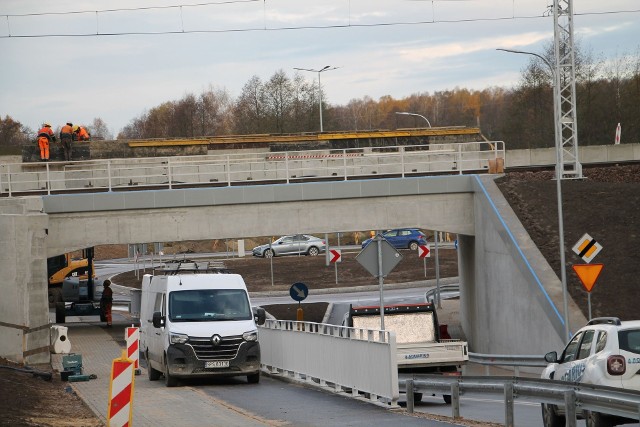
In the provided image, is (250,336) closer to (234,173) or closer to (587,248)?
(587,248)

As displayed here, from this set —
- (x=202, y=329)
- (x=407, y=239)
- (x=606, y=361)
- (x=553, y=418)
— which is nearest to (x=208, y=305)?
(x=202, y=329)

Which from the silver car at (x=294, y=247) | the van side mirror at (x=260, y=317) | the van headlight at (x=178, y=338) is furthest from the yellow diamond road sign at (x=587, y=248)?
the silver car at (x=294, y=247)

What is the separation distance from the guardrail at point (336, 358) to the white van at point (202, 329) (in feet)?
3.63

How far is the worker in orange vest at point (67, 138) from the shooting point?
48.5 m

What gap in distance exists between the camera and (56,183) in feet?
141

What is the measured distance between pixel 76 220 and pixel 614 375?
83.3 feet

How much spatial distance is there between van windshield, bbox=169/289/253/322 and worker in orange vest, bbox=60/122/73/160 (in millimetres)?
25941

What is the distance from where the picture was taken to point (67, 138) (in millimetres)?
48531

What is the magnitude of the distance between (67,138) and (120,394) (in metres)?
36.4

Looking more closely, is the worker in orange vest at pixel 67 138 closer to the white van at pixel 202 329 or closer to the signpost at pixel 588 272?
the white van at pixel 202 329

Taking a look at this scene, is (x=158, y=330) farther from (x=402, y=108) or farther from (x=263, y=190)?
(x=402, y=108)

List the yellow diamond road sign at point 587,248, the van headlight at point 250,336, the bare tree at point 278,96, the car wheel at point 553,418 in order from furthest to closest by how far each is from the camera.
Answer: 1. the bare tree at point 278,96
2. the yellow diamond road sign at point 587,248
3. the van headlight at point 250,336
4. the car wheel at point 553,418

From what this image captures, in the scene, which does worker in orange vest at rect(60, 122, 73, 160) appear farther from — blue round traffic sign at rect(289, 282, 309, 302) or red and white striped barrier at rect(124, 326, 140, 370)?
red and white striped barrier at rect(124, 326, 140, 370)

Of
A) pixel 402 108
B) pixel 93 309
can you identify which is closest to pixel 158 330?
pixel 93 309
